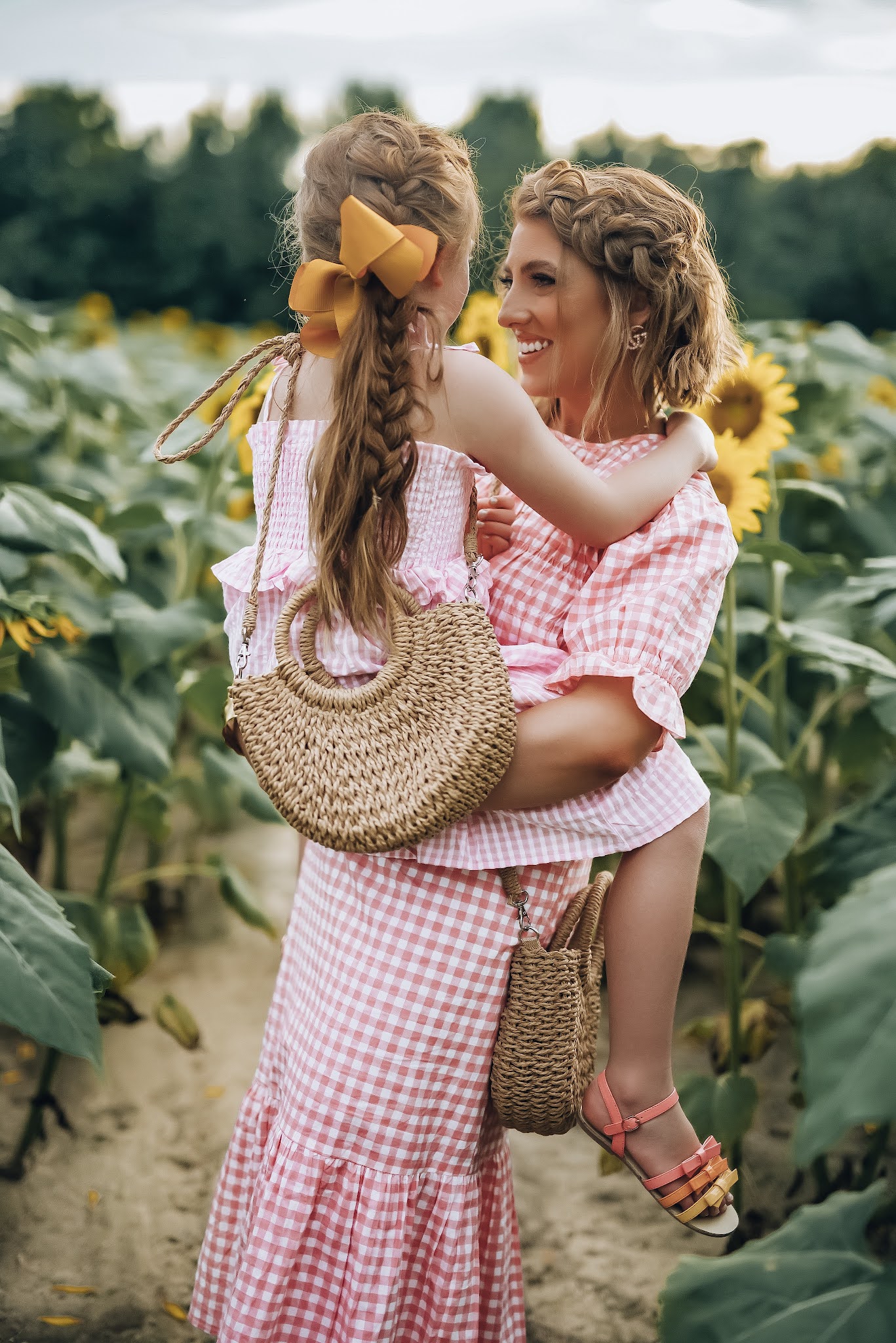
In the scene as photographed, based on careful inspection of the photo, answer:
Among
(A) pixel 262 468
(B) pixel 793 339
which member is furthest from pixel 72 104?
(A) pixel 262 468

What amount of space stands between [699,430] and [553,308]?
0.25 meters

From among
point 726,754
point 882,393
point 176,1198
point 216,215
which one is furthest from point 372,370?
point 216,215

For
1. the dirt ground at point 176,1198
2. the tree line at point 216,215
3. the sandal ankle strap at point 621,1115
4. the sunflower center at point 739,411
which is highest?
the sunflower center at point 739,411

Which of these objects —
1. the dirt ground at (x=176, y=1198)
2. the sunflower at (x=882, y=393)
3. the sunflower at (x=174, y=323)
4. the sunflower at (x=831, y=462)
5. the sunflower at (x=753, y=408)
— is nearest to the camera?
the dirt ground at (x=176, y=1198)

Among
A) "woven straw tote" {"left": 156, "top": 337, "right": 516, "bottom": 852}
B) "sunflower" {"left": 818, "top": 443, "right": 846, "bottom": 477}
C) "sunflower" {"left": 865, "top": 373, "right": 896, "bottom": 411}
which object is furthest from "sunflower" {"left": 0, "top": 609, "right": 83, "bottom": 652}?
"sunflower" {"left": 865, "top": 373, "right": 896, "bottom": 411}

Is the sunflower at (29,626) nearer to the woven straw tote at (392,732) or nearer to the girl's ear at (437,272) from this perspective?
the woven straw tote at (392,732)

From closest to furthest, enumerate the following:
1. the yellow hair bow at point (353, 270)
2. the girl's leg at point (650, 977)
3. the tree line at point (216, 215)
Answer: the yellow hair bow at point (353, 270), the girl's leg at point (650, 977), the tree line at point (216, 215)

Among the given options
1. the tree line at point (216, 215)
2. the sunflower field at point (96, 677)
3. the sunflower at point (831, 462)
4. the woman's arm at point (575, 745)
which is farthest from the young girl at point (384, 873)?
the tree line at point (216, 215)

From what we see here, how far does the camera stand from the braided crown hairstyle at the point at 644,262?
1.49 metres

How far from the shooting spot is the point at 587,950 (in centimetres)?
155

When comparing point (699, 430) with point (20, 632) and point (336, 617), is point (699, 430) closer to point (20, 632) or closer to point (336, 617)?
point (336, 617)

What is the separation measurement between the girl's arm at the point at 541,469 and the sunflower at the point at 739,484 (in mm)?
646

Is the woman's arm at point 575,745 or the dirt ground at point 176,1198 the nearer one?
the woman's arm at point 575,745

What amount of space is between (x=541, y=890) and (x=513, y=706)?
304 millimetres
